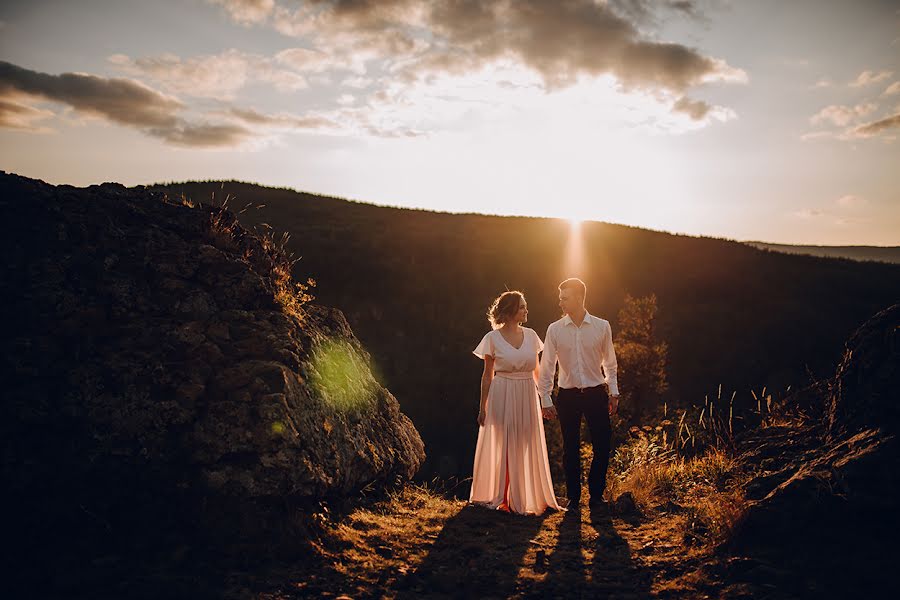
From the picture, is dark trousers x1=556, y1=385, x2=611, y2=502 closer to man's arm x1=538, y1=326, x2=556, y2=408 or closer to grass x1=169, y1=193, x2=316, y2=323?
man's arm x1=538, y1=326, x2=556, y2=408

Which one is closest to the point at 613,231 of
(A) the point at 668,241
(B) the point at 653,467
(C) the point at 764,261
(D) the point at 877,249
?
(A) the point at 668,241

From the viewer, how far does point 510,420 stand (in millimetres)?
6625

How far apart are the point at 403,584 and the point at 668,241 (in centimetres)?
6460

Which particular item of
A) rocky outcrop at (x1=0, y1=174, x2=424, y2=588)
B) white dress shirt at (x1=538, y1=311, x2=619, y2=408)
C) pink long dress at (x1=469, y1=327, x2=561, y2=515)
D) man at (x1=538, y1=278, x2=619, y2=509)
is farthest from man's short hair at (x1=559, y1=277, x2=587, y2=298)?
rocky outcrop at (x1=0, y1=174, x2=424, y2=588)

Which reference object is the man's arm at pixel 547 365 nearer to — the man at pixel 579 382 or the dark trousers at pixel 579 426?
the man at pixel 579 382

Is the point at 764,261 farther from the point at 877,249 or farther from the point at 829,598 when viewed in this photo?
the point at 877,249

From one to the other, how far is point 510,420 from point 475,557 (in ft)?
6.68

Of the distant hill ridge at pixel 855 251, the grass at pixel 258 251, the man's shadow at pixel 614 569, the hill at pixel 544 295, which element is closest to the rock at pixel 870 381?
the man's shadow at pixel 614 569

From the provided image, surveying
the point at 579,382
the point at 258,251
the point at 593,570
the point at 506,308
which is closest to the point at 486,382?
the point at 506,308

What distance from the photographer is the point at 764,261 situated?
5969 cm

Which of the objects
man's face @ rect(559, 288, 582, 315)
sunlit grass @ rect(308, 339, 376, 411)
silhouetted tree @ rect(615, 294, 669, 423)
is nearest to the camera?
sunlit grass @ rect(308, 339, 376, 411)

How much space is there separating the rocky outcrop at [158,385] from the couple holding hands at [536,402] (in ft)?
4.12

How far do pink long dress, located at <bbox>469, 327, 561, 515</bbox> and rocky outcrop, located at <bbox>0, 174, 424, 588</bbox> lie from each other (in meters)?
1.17

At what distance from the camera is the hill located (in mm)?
41125
